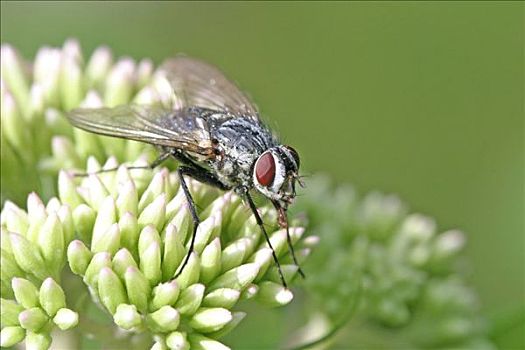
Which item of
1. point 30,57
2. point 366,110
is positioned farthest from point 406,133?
point 30,57

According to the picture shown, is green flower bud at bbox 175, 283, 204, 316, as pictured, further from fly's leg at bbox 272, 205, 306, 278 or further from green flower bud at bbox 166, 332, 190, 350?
fly's leg at bbox 272, 205, 306, 278

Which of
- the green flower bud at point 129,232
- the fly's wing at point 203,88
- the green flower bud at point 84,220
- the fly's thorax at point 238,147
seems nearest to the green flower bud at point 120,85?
the fly's wing at point 203,88

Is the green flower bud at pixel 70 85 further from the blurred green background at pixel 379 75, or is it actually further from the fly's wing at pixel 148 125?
the blurred green background at pixel 379 75

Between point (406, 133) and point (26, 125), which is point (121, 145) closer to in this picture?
point (26, 125)

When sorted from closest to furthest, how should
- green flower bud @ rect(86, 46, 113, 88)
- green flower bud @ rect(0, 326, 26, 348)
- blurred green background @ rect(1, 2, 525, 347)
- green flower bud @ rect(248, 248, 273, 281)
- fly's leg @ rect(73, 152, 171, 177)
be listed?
green flower bud @ rect(0, 326, 26, 348) < green flower bud @ rect(248, 248, 273, 281) < fly's leg @ rect(73, 152, 171, 177) < green flower bud @ rect(86, 46, 113, 88) < blurred green background @ rect(1, 2, 525, 347)

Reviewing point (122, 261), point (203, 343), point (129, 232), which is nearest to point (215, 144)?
point (129, 232)

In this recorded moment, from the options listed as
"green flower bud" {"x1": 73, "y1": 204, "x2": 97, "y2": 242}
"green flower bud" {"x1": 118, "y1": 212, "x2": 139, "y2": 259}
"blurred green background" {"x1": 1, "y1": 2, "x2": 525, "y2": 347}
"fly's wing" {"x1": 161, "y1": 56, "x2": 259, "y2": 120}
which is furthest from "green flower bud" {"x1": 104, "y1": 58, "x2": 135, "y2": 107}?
"blurred green background" {"x1": 1, "y1": 2, "x2": 525, "y2": 347}
